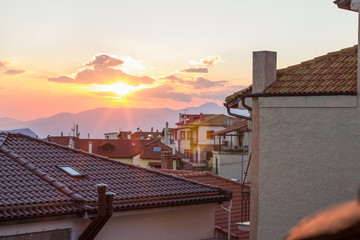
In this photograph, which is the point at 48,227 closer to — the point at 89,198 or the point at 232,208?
the point at 89,198

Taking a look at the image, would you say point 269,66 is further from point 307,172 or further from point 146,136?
point 146,136

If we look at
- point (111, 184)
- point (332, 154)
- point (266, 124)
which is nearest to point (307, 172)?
point (332, 154)

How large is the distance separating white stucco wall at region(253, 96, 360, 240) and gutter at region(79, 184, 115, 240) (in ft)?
11.8

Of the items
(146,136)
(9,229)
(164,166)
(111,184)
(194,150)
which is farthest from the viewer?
(146,136)

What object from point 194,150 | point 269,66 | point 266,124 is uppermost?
point 269,66

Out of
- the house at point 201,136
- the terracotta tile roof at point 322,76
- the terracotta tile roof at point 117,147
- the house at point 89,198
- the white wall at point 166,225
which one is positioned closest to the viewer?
the house at point 89,198

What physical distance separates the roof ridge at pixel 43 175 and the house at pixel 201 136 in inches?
2621

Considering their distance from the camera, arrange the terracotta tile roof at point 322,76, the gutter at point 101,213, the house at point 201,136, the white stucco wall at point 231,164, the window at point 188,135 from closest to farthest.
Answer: the terracotta tile roof at point 322,76 < the gutter at point 101,213 < the white stucco wall at point 231,164 < the house at point 201,136 < the window at point 188,135

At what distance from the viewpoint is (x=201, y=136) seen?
3324 inches

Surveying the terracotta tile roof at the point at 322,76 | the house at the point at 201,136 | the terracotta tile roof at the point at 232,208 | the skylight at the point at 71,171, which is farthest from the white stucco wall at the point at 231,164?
the terracotta tile roof at the point at 322,76

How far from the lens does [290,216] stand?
36.7 feet

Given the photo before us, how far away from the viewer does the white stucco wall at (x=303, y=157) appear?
1070cm

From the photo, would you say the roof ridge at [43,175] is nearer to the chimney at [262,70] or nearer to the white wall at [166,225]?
the white wall at [166,225]

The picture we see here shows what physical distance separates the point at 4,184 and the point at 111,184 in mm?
3178
